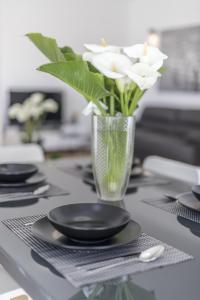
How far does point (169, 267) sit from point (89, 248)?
186mm

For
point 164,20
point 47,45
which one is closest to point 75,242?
point 47,45

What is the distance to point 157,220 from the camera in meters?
1.26

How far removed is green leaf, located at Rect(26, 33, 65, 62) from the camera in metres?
1.29

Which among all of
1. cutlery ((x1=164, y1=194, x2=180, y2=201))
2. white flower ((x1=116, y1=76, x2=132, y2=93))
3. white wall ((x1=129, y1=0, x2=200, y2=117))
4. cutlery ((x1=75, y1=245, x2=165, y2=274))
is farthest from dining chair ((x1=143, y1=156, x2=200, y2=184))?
white wall ((x1=129, y1=0, x2=200, y2=117))

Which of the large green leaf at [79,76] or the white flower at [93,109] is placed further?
the white flower at [93,109]

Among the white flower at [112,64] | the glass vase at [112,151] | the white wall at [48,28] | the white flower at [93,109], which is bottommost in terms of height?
the glass vase at [112,151]

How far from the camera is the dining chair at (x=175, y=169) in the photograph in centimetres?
202

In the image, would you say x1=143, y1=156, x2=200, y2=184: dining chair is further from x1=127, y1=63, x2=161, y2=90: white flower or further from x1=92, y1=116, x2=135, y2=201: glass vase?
x1=127, y1=63, x2=161, y2=90: white flower

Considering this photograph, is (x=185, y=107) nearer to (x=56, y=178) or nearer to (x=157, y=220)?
(x=56, y=178)

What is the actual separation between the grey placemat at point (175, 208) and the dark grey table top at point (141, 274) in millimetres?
32

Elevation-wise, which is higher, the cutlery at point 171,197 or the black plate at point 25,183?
the black plate at point 25,183

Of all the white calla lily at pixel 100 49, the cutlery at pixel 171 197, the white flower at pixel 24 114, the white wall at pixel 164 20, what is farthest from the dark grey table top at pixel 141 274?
the white wall at pixel 164 20

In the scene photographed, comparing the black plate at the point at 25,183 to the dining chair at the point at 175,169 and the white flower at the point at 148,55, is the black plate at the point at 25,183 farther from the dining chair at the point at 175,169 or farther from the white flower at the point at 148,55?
the dining chair at the point at 175,169

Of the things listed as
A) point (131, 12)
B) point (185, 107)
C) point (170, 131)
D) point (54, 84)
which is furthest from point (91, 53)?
point (131, 12)
